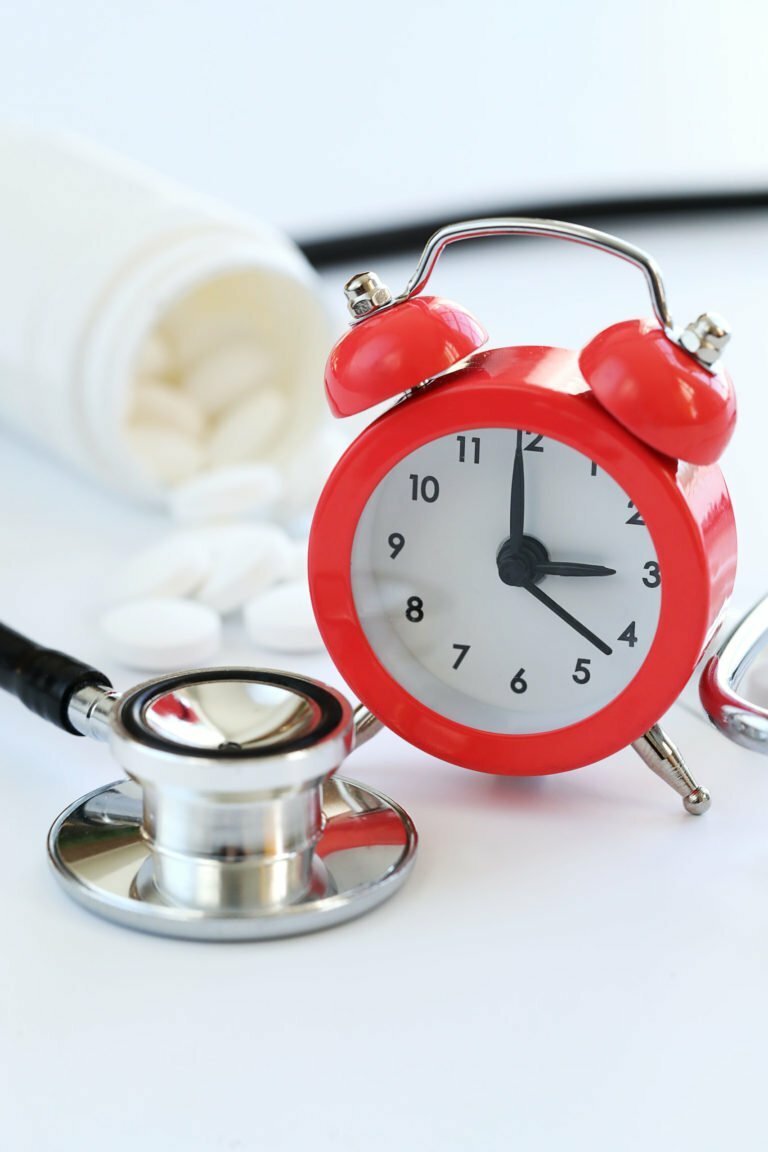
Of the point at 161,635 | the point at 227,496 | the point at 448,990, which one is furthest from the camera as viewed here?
the point at 227,496

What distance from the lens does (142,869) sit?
94 cm

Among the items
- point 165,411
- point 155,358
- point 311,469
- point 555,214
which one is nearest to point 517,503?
point 311,469

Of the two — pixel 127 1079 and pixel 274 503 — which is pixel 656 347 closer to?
pixel 127 1079

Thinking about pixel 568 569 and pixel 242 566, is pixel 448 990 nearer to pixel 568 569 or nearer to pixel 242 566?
pixel 568 569

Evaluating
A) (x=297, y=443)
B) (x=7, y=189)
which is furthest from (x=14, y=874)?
(x=7, y=189)

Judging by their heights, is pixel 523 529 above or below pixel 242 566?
above

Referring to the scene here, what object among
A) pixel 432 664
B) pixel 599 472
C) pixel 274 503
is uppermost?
pixel 599 472

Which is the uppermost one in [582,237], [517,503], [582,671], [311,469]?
[582,237]

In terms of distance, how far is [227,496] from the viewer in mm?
1723

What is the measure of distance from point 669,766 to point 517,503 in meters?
0.22

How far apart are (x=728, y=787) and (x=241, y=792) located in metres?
0.41

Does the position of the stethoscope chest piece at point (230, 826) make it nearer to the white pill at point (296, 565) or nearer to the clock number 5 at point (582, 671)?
the clock number 5 at point (582, 671)

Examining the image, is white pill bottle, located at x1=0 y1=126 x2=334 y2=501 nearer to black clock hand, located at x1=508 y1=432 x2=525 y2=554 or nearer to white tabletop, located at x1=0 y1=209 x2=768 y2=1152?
white tabletop, located at x1=0 y1=209 x2=768 y2=1152

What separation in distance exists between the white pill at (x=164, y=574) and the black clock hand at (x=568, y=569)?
0.54m
